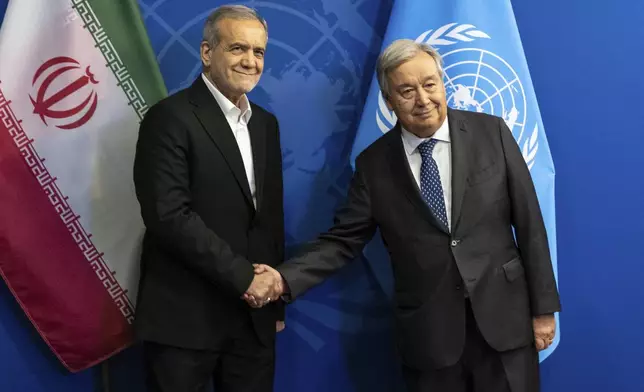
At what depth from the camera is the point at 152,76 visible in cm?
200

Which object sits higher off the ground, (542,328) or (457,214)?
(457,214)

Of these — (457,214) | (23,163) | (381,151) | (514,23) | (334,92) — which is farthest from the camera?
(334,92)

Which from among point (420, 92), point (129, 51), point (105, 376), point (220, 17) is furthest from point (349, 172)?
point (105, 376)

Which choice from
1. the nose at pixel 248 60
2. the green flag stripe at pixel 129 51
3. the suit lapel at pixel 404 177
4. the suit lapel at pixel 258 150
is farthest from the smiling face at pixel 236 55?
the suit lapel at pixel 404 177

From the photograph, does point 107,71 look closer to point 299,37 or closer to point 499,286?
point 299,37

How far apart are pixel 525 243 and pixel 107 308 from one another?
1.39 metres

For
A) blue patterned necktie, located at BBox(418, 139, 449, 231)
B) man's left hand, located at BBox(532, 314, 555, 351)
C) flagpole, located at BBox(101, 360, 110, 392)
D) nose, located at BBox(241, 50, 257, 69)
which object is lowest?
man's left hand, located at BBox(532, 314, 555, 351)

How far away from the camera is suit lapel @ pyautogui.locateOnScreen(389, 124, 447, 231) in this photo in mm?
1658

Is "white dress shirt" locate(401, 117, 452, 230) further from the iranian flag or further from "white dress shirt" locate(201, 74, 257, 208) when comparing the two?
the iranian flag

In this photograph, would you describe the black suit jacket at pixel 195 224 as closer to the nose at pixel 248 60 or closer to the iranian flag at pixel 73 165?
the nose at pixel 248 60

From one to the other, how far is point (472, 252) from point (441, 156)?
30cm

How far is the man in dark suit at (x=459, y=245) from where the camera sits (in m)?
1.64

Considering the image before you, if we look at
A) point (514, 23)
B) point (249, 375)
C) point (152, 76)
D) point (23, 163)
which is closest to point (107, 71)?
point (152, 76)

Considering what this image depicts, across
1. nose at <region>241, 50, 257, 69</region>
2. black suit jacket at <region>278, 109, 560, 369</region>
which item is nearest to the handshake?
black suit jacket at <region>278, 109, 560, 369</region>
